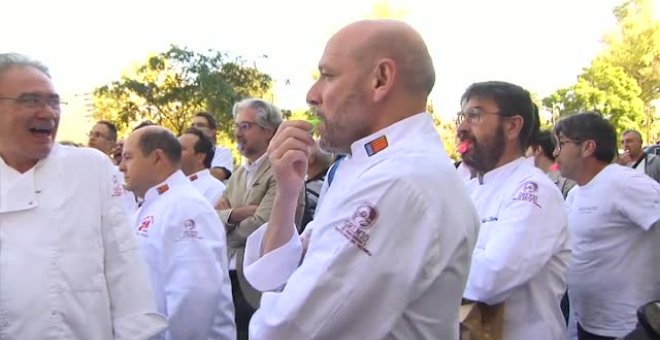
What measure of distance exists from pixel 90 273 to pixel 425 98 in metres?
1.54

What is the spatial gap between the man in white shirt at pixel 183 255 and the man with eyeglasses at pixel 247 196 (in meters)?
0.81

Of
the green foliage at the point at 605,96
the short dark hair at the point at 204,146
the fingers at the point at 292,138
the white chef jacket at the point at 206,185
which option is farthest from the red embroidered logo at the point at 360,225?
the green foliage at the point at 605,96

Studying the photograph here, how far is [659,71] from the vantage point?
41.9m

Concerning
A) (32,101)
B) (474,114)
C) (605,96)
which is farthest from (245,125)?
(605,96)

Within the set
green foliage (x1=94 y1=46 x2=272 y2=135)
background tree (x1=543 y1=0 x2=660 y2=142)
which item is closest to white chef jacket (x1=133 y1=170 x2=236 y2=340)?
green foliage (x1=94 y1=46 x2=272 y2=135)

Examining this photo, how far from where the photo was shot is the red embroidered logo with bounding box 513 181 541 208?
3.53 meters

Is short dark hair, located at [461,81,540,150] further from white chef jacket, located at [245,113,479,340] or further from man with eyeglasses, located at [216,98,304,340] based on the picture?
white chef jacket, located at [245,113,479,340]

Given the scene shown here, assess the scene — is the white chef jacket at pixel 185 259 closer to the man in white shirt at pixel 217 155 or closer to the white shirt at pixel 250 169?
the white shirt at pixel 250 169

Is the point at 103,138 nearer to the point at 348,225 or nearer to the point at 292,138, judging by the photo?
the point at 292,138

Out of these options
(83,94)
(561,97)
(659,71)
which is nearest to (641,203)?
(83,94)

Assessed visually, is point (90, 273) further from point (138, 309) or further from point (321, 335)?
point (321, 335)

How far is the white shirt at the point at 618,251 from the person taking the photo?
4.69 meters

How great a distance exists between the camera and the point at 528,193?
140 inches

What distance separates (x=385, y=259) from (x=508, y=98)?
2.10 m
